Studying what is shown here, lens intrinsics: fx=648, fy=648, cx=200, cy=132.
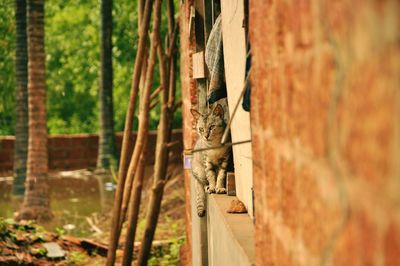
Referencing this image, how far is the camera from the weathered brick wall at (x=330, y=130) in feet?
3.27

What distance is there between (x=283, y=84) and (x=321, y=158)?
44 cm

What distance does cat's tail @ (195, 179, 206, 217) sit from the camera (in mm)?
5211

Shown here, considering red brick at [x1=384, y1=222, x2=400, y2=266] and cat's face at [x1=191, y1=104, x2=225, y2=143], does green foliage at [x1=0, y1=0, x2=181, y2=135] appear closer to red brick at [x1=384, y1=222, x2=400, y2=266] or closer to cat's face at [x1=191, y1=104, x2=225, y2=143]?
cat's face at [x1=191, y1=104, x2=225, y2=143]

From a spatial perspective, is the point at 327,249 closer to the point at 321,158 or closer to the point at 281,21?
the point at 321,158

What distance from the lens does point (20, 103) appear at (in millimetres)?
15164

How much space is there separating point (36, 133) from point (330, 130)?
1096 cm

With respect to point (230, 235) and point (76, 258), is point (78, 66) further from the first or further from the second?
point (230, 235)

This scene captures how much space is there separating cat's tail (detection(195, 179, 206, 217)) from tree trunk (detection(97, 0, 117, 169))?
13826 mm

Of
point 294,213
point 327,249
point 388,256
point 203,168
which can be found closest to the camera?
point 388,256

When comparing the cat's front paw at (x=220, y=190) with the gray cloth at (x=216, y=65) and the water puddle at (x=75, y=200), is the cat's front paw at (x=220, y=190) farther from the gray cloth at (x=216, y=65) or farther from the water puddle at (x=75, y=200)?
the water puddle at (x=75, y=200)

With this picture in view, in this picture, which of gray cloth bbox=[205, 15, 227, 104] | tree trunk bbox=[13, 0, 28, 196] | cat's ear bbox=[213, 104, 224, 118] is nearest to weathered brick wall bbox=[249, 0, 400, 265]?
gray cloth bbox=[205, 15, 227, 104]

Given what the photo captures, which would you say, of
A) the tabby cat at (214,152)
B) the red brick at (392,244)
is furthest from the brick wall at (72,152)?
the red brick at (392,244)

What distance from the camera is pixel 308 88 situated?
150cm

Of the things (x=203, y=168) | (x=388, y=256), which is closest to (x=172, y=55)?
(x=203, y=168)
